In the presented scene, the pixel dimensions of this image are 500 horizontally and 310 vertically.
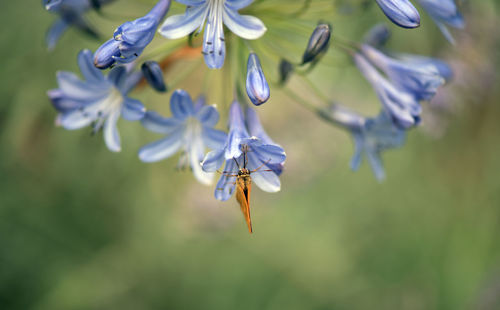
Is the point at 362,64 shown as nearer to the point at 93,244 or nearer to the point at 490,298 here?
the point at 490,298

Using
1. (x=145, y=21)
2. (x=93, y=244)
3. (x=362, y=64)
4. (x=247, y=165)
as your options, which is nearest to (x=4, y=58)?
(x=93, y=244)

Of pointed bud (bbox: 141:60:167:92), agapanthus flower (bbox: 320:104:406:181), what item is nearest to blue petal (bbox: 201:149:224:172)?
pointed bud (bbox: 141:60:167:92)

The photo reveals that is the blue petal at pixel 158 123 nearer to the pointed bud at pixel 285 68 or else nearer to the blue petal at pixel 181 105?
the blue petal at pixel 181 105

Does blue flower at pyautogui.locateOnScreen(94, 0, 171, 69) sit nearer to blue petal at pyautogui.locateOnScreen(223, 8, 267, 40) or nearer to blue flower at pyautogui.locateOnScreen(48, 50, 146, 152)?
blue flower at pyautogui.locateOnScreen(48, 50, 146, 152)

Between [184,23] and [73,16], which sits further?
[73,16]

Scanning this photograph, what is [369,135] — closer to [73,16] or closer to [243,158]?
[243,158]

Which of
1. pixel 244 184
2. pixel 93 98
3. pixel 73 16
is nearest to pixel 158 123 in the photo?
pixel 93 98
